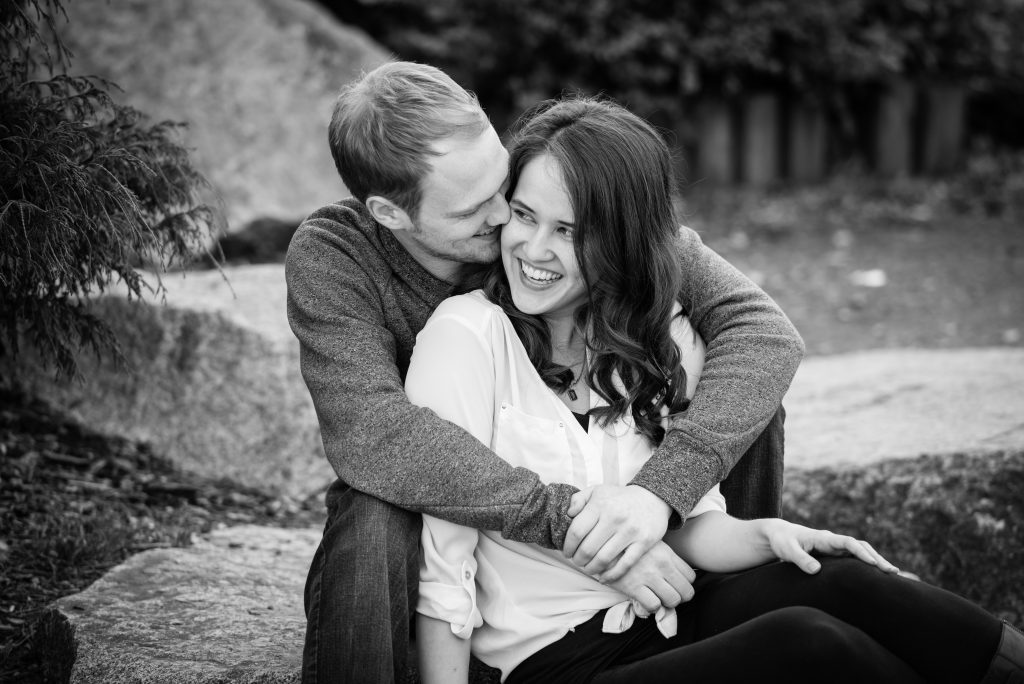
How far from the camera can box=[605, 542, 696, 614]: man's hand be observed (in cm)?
226

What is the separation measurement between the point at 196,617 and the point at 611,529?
3.78 ft

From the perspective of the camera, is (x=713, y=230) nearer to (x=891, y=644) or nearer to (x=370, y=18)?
(x=370, y=18)

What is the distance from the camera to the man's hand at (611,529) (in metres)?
2.20

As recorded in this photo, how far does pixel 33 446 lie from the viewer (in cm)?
359

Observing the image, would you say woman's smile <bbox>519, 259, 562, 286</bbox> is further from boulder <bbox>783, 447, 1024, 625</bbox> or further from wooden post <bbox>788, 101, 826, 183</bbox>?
wooden post <bbox>788, 101, 826, 183</bbox>

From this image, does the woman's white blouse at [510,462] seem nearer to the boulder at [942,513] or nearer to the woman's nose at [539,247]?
the woman's nose at [539,247]

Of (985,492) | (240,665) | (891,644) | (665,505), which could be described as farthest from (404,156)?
(985,492)

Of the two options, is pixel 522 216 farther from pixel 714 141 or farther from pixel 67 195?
pixel 714 141

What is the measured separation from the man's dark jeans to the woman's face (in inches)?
23.5

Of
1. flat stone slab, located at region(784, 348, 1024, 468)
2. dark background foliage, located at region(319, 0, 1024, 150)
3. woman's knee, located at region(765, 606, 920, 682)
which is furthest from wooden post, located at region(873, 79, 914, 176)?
woman's knee, located at region(765, 606, 920, 682)

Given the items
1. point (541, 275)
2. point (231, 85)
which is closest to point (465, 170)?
point (541, 275)

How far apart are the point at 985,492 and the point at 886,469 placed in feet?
0.96

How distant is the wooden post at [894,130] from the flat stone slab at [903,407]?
3979 millimetres

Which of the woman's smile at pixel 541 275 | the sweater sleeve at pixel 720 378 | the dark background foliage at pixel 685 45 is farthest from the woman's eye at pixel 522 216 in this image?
the dark background foliage at pixel 685 45
